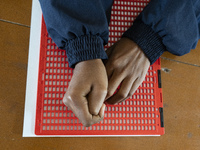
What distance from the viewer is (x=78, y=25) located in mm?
416

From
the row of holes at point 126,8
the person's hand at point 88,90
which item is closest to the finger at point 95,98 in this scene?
the person's hand at point 88,90

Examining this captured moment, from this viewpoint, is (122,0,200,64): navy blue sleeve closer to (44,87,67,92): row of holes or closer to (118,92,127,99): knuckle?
(118,92,127,99): knuckle

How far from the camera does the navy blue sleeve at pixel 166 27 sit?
50 centimetres

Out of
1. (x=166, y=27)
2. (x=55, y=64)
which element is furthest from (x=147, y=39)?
(x=55, y=64)

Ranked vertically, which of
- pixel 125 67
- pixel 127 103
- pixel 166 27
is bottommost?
pixel 127 103

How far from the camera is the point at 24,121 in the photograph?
0.57m

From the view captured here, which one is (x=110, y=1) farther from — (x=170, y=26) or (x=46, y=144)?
(x=46, y=144)

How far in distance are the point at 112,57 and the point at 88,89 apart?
0.14 meters

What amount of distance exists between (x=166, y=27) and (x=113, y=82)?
0.63 ft

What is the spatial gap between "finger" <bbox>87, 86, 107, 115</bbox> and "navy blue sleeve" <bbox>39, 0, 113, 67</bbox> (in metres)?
0.07

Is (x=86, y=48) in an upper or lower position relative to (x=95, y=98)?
upper

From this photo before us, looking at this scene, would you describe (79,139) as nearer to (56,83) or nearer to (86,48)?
(56,83)

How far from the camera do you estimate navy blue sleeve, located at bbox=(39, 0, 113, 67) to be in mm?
414

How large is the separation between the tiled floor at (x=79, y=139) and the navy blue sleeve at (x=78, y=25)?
218 mm
